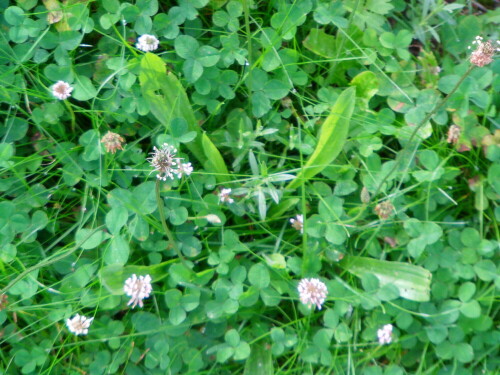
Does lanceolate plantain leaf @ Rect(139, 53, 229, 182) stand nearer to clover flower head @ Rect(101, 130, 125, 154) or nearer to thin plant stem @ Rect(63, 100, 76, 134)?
clover flower head @ Rect(101, 130, 125, 154)

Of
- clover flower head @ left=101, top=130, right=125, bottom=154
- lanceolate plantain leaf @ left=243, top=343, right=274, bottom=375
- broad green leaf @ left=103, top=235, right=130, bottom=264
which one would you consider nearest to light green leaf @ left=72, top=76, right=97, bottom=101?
clover flower head @ left=101, top=130, right=125, bottom=154

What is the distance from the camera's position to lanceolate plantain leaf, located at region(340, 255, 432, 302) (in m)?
2.05

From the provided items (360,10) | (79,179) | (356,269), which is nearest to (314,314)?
(356,269)

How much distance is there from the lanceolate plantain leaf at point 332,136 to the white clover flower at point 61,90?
96cm

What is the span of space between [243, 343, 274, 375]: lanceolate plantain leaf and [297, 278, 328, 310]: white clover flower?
274mm

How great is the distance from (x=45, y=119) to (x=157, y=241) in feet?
2.25

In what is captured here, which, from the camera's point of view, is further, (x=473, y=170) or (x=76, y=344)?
(x=473, y=170)

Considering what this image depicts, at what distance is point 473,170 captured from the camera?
2299 millimetres

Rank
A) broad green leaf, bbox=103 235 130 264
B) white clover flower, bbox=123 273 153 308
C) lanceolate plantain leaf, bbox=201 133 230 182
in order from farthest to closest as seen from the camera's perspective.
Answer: lanceolate plantain leaf, bbox=201 133 230 182, broad green leaf, bbox=103 235 130 264, white clover flower, bbox=123 273 153 308

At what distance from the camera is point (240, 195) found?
84.8 inches

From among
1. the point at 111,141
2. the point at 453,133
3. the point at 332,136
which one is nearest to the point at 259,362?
the point at 332,136

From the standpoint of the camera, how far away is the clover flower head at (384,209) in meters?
2.07

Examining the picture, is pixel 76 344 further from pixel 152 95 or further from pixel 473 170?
pixel 473 170

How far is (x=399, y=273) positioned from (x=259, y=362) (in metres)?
0.65
